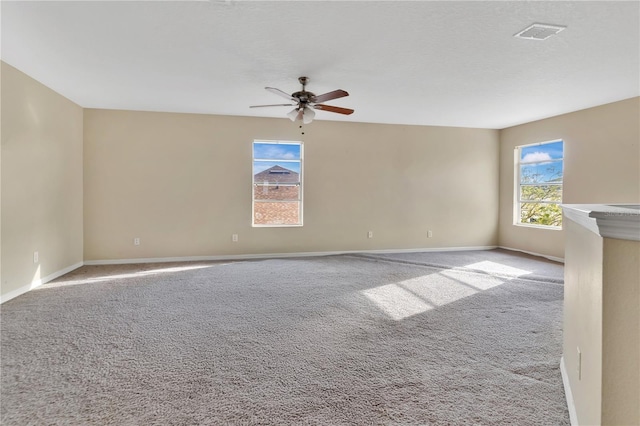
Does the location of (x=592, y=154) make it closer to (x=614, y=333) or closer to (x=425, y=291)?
(x=425, y=291)

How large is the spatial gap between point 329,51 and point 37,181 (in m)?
3.81

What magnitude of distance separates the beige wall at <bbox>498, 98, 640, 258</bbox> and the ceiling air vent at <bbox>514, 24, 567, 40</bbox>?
2.95 metres

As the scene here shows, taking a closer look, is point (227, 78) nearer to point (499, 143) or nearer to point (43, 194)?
point (43, 194)

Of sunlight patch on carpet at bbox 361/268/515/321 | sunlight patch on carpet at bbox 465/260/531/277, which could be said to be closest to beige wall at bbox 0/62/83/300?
sunlight patch on carpet at bbox 361/268/515/321

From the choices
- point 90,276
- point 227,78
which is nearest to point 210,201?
point 90,276

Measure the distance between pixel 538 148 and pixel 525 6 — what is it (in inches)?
180

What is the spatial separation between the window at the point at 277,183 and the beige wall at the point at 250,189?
6.4 inches

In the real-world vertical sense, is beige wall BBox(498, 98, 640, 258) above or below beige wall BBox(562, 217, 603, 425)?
above

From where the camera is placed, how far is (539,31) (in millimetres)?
2729

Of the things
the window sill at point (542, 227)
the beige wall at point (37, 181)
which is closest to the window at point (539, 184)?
the window sill at point (542, 227)

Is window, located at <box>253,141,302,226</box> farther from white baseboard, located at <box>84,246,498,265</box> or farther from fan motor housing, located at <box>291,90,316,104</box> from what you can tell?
fan motor housing, located at <box>291,90,316,104</box>

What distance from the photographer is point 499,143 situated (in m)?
6.95

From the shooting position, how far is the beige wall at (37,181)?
11.6ft

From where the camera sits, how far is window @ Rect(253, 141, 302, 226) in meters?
6.05
